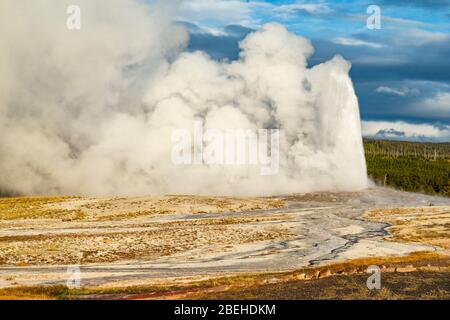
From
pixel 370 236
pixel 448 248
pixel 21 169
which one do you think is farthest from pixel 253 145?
Result: pixel 448 248

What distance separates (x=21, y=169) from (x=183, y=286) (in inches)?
3878

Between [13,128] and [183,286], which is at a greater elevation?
[13,128]

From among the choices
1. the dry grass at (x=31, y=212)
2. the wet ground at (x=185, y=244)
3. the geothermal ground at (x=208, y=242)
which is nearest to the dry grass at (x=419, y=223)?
the geothermal ground at (x=208, y=242)

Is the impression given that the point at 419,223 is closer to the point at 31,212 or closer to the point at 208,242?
the point at 208,242

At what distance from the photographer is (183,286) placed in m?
30.8

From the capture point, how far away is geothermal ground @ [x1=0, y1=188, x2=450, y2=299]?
33.5 meters

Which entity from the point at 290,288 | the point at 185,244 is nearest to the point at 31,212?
the point at 185,244

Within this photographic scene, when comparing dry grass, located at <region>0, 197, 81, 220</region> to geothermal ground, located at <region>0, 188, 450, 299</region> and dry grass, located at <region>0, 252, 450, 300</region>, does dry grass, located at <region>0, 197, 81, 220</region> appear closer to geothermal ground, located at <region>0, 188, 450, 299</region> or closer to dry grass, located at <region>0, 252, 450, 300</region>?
geothermal ground, located at <region>0, 188, 450, 299</region>

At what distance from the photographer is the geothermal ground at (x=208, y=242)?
33.5m

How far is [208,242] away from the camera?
50250 millimetres

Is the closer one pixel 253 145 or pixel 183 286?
pixel 183 286

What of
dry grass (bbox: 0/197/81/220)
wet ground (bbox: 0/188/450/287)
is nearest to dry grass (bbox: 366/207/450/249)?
wet ground (bbox: 0/188/450/287)

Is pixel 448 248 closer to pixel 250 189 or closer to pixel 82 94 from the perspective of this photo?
pixel 250 189
